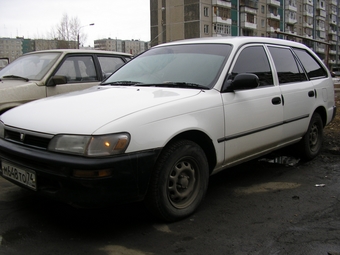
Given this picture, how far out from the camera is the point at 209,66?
382 cm

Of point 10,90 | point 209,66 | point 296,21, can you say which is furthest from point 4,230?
point 296,21

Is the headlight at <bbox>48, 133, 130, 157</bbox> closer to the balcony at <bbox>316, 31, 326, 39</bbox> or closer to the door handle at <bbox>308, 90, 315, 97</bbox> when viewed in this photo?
the door handle at <bbox>308, 90, 315, 97</bbox>

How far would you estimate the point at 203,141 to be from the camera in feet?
11.4

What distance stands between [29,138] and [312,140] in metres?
3.97

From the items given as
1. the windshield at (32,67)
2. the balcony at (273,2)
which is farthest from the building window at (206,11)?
the windshield at (32,67)

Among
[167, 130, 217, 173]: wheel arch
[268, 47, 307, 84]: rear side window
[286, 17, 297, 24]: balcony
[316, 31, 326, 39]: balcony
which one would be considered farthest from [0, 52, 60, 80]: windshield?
[316, 31, 326, 39]: balcony

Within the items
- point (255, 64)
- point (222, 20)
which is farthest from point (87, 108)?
point (222, 20)

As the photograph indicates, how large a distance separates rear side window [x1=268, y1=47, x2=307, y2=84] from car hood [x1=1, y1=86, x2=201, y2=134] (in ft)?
5.22

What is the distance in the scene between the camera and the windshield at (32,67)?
234 inches

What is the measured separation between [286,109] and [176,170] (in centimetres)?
193

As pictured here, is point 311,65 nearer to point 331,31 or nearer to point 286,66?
point 286,66

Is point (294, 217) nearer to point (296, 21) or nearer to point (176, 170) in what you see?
point (176, 170)

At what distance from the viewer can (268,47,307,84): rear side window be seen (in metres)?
4.59

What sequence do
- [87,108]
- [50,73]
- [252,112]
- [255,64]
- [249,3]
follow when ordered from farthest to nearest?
[249,3], [50,73], [255,64], [252,112], [87,108]
